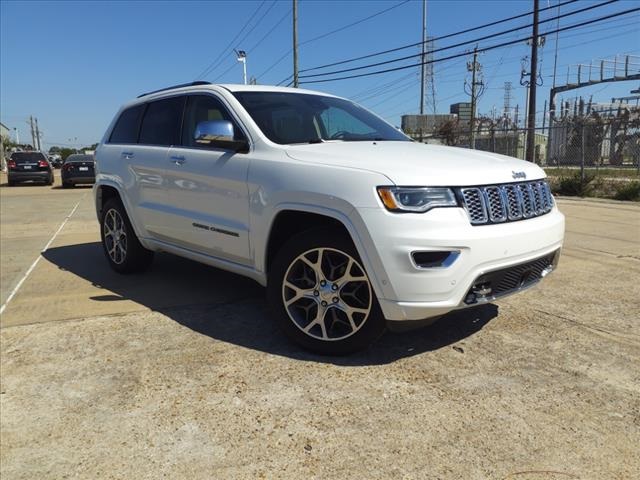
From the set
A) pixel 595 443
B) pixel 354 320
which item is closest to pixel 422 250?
pixel 354 320

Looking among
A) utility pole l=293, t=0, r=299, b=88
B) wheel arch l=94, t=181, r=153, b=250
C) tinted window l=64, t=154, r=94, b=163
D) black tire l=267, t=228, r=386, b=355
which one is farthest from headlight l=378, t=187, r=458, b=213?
utility pole l=293, t=0, r=299, b=88

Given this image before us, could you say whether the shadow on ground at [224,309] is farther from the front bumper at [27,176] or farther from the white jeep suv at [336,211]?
the front bumper at [27,176]

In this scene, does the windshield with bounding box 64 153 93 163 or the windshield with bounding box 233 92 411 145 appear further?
the windshield with bounding box 64 153 93 163

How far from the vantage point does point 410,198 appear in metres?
3.02

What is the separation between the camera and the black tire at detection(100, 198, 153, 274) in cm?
551

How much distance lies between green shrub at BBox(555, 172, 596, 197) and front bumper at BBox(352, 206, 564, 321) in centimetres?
1252

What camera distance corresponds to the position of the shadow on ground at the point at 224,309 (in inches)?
143

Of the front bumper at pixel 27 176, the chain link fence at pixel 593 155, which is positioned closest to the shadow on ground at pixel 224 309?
the chain link fence at pixel 593 155

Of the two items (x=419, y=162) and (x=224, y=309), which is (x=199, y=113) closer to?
(x=224, y=309)

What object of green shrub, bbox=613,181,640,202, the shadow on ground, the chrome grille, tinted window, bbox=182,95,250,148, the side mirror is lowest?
the shadow on ground

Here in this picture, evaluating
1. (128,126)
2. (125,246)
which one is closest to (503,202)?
(125,246)

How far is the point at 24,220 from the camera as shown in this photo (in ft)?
35.3

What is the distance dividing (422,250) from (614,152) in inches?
832

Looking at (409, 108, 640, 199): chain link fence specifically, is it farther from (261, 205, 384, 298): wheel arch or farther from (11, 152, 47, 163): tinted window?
(11, 152, 47, 163): tinted window
